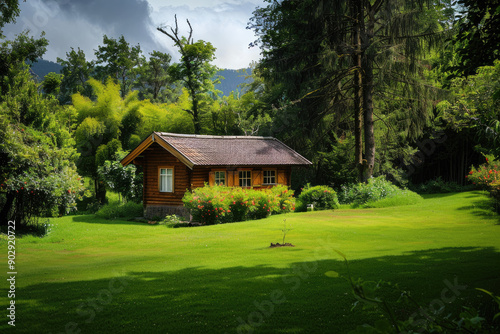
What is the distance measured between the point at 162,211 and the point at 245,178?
520cm

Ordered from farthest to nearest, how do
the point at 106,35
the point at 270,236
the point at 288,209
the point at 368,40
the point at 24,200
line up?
1. the point at 106,35
2. the point at 368,40
3. the point at 288,209
4. the point at 24,200
5. the point at 270,236

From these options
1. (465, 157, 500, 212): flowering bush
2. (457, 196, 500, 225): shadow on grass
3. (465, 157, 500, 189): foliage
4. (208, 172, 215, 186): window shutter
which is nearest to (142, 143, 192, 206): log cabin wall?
(208, 172, 215, 186): window shutter

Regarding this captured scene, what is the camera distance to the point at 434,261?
971 centimetres

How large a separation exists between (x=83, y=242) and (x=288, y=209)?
12178mm

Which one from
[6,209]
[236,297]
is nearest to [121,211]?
[6,209]

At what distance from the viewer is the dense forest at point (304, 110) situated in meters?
17.4

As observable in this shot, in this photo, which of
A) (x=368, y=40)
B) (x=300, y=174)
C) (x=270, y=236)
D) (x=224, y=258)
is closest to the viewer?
(x=224, y=258)

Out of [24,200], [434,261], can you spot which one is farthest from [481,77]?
[24,200]

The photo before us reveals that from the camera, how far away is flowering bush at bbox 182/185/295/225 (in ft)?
68.8

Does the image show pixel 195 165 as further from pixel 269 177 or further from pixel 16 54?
pixel 16 54

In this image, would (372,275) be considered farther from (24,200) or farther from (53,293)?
(24,200)

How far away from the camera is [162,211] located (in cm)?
2489

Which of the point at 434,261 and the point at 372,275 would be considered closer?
the point at 372,275

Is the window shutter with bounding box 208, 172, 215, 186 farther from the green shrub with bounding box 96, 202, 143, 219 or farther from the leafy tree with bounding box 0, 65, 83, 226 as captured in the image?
the leafy tree with bounding box 0, 65, 83, 226
